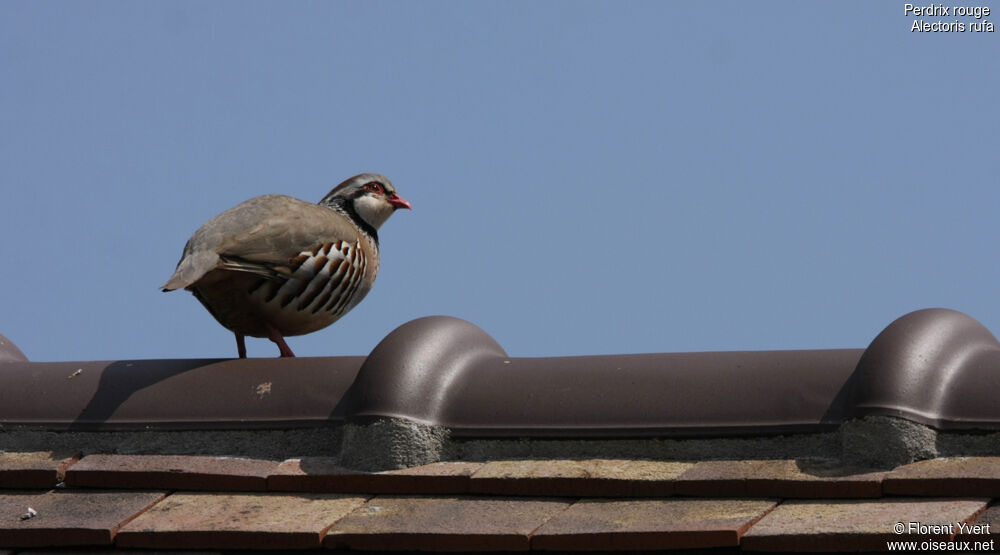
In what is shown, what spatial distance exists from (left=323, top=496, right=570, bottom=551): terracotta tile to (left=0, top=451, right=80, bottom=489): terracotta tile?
1025mm

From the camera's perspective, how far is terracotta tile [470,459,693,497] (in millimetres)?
3268

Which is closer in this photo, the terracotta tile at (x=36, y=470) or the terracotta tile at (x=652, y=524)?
the terracotta tile at (x=652, y=524)

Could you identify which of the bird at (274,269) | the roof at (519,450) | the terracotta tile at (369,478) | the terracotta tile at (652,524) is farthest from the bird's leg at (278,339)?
the terracotta tile at (652,524)

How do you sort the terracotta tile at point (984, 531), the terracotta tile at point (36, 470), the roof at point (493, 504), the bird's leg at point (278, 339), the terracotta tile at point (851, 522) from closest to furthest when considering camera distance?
the terracotta tile at point (984, 531) → the terracotta tile at point (851, 522) → the roof at point (493, 504) → the terracotta tile at point (36, 470) → the bird's leg at point (278, 339)

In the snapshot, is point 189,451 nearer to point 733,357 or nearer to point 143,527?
point 143,527

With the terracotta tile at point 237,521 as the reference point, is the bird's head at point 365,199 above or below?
above

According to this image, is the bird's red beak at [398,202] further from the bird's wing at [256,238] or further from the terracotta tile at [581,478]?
the terracotta tile at [581,478]

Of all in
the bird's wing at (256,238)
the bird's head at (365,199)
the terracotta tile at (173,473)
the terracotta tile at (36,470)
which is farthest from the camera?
the bird's head at (365,199)

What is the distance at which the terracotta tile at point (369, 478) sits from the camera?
11.4ft

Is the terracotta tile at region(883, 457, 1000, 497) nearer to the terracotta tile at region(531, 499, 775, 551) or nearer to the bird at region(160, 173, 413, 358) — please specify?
the terracotta tile at region(531, 499, 775, 551)

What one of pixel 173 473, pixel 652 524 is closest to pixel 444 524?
pixel 652 524

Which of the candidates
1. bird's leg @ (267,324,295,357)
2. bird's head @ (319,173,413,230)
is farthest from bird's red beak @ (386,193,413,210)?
bird's leg @ (267,324,295,357)

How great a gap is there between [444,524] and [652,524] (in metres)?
0.49

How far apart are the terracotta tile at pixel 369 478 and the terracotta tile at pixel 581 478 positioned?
0.07 metres
